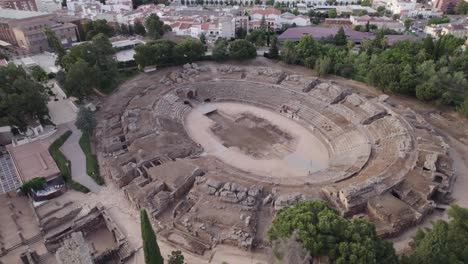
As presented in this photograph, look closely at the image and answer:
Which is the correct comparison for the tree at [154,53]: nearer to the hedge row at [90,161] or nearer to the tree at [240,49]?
the tree at [240,49]

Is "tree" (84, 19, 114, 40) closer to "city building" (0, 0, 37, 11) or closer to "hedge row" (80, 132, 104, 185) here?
"city building" (0, 0, 37, 11)

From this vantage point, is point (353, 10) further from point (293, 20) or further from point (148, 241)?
point (148, 241)

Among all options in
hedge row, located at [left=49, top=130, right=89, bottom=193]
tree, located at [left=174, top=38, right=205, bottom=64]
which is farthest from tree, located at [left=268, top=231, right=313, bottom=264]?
tree, located at [left=174, top=38, right=205, bottom=64]

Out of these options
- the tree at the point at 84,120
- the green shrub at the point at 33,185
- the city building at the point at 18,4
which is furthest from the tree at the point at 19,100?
the city building at the point at 18,4

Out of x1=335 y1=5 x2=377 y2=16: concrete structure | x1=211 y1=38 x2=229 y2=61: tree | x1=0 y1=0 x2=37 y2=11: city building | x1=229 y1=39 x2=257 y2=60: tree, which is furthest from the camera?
x1=335 y1=5 x2=377 y2=16: concrete structure

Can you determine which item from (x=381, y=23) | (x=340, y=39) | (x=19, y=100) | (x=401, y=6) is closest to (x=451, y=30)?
(x=381, y=23)
